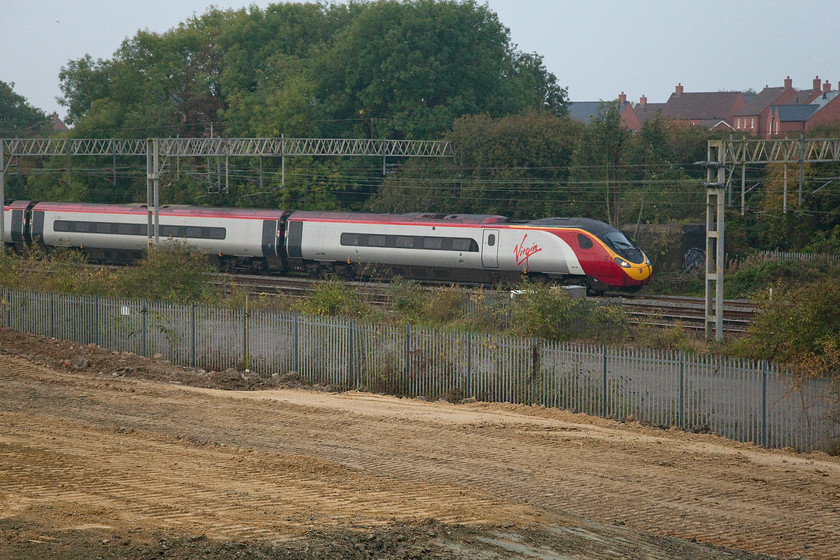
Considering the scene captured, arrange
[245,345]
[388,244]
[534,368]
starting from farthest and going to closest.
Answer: [388,244] → [245,345] → [534,368]

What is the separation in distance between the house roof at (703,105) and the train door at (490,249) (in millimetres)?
87204

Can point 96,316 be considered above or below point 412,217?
below

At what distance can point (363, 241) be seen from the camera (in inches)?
1540

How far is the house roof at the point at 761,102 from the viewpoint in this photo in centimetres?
10775

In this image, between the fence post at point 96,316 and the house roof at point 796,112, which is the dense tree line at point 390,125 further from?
the house roof at point 796,112

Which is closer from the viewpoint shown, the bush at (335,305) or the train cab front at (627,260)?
the bush at (335,305)

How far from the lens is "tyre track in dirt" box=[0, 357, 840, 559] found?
11.0m

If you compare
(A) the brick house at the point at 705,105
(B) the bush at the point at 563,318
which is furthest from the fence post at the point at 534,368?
(A) the brick house at the point at 705,105

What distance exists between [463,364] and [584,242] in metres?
13.6

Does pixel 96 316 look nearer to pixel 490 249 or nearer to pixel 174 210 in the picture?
pixel 490 249

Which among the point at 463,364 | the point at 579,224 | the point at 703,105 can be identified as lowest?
the point at 463,364

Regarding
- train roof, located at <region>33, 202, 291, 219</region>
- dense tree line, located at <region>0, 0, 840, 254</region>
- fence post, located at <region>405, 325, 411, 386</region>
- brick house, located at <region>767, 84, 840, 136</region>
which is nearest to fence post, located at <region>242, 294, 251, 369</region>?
fence post, located at <region>405, 325, 411, 386</region>

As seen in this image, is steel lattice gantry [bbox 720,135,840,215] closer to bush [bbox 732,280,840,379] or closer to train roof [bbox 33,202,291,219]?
bush [bbox 732,280,840,379]

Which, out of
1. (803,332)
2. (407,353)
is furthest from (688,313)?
(407,353)
